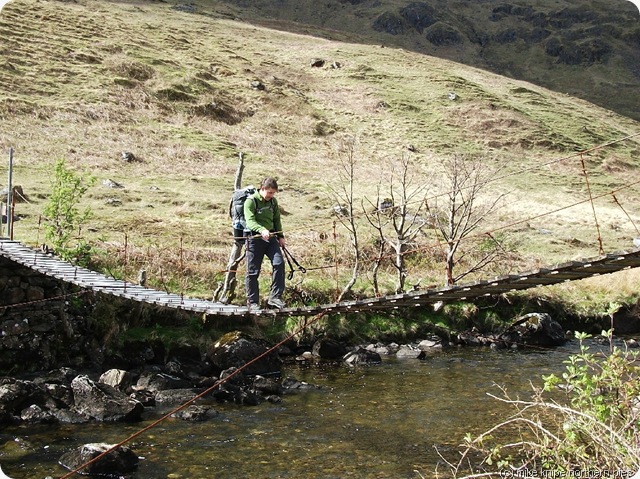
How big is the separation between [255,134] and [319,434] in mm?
30317

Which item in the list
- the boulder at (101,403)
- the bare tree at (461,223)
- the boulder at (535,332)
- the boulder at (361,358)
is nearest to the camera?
the boulder at (101,403)

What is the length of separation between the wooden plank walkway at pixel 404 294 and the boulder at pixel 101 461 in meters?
2.26

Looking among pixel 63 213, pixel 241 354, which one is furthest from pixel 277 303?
pixel 63 213

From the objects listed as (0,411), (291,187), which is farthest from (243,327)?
(291,187)

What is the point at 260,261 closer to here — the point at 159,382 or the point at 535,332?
the point at 159,382

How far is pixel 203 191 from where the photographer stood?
87.0ft

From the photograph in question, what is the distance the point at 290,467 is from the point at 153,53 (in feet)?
137

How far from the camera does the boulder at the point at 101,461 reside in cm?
746

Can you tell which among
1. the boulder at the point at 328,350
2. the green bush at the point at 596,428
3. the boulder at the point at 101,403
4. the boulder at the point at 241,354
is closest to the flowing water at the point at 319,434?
the boulder at the point at 101,403

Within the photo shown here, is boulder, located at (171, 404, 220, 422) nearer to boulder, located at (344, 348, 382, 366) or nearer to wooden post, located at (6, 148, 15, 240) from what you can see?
boulder, located at (344, 348, 382, 366)

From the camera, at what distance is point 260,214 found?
29.4ft

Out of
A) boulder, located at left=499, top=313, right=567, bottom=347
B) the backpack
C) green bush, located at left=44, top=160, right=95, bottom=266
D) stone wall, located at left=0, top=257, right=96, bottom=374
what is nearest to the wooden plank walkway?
stone wall, located at left=0, top=257, right=96, bottom=374

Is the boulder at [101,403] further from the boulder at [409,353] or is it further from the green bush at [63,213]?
the boulder at [409,353]

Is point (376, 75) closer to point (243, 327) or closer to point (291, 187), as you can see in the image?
point (291, 187)
